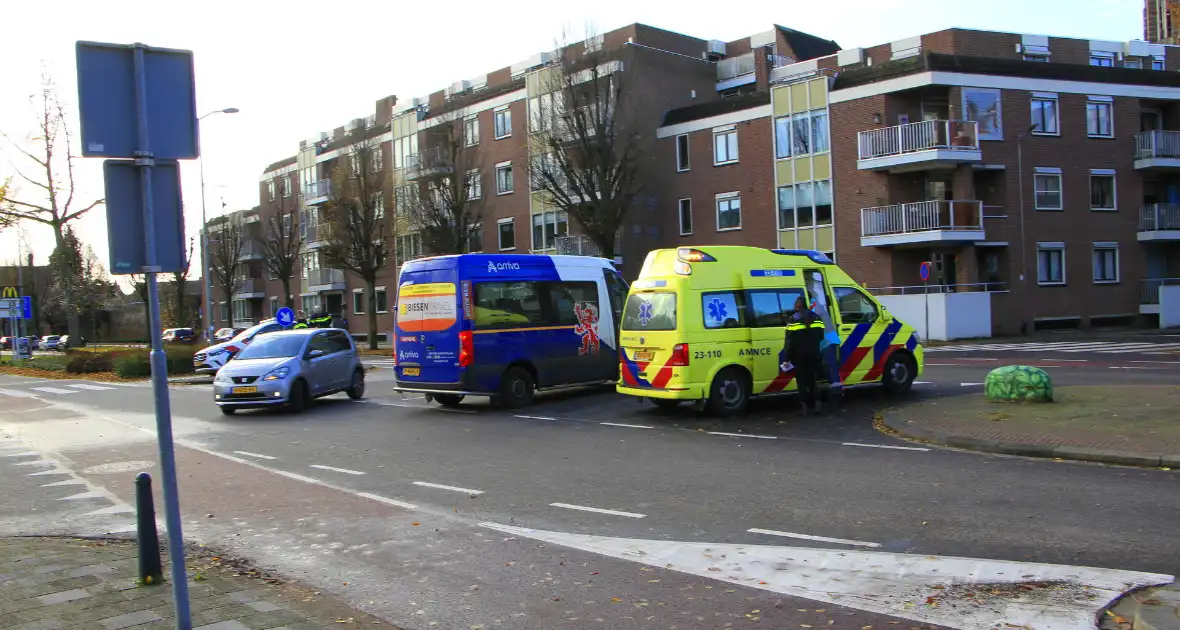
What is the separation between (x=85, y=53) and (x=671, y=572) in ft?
15.0

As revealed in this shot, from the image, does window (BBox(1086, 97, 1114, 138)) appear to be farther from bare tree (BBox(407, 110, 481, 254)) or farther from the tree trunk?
the tree trunk

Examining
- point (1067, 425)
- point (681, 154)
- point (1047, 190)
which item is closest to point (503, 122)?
point (681, 154)

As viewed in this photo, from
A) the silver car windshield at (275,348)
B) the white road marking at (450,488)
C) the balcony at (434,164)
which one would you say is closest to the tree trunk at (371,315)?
the balcony at (434,164)

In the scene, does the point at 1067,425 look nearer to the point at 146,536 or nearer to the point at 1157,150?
the point at 146,536

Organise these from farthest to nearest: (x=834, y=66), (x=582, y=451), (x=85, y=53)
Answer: (x=834, y=66), (x=582, y=451), (x=85, y=53)

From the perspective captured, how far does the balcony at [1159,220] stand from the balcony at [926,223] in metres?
9.26

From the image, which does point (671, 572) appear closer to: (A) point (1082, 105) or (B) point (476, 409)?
(B) point (476, 409)

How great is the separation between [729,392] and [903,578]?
25.9 ft

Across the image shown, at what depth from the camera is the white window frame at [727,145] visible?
4000cm

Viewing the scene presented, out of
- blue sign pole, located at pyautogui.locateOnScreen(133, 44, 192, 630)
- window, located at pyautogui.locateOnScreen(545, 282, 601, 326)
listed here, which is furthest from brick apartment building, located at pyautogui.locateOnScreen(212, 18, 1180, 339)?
blue sign pole, located at pyautogui.locateOnScreen(133, 44, 192, 630)

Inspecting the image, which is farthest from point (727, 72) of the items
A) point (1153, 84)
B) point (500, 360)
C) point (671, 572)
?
point (671, 572)

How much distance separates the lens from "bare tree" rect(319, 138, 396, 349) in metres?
44.1

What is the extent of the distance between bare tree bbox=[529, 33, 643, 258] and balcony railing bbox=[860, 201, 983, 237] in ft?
32.4

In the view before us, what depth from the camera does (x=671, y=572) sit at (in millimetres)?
6121
